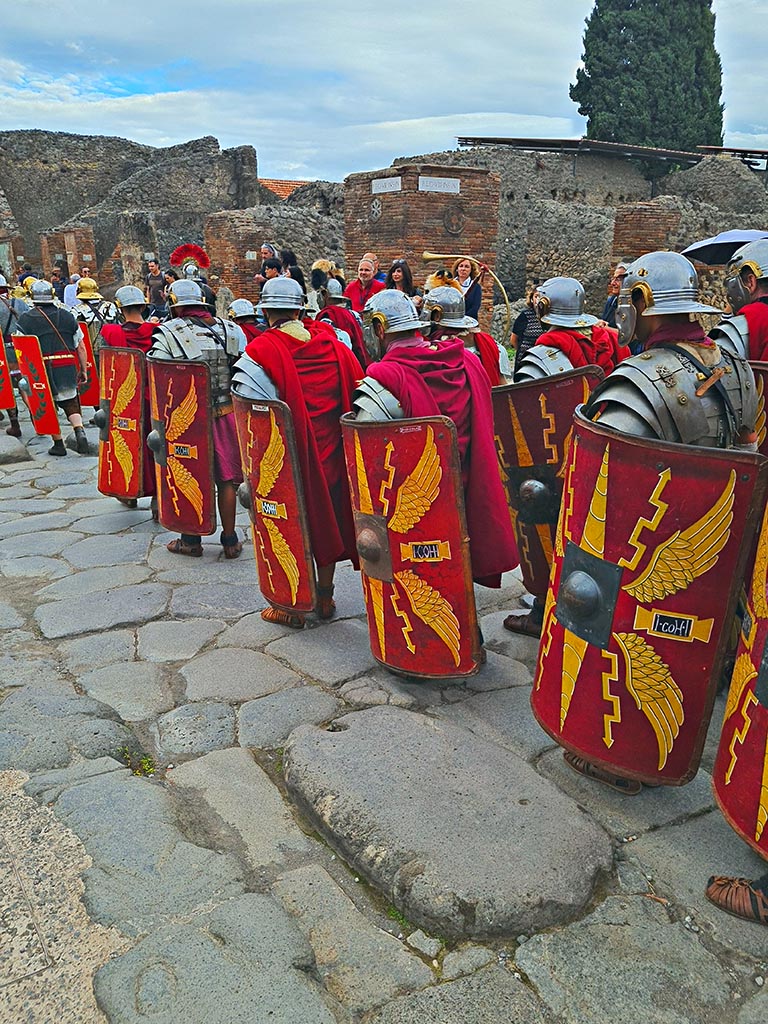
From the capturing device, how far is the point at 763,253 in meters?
3.62

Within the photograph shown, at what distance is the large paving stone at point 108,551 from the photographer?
4.98 meters

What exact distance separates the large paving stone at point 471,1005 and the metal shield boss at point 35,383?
22.9 feet

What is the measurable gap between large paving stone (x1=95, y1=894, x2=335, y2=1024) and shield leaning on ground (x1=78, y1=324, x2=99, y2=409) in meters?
7.53

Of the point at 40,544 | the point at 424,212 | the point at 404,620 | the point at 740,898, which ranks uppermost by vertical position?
the point at 424,212

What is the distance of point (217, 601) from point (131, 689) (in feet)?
3.32

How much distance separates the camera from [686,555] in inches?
81.7

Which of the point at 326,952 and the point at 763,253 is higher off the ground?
the point at 763,253

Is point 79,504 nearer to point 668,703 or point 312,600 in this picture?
point 312,600

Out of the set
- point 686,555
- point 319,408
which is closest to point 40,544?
Answer: point 319,408

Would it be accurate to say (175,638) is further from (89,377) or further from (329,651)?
(89,377)

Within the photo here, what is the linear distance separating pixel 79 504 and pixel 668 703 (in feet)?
17.2

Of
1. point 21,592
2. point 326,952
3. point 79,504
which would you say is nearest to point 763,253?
point 326,952

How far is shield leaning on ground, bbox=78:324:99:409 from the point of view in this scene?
866cm

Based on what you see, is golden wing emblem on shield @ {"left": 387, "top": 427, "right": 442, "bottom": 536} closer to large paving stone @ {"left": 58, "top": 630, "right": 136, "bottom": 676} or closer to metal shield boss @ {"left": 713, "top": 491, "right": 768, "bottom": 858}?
metal shield boss @ {"left": 713, "top": 491, "right": 768, "bottom": 858}
